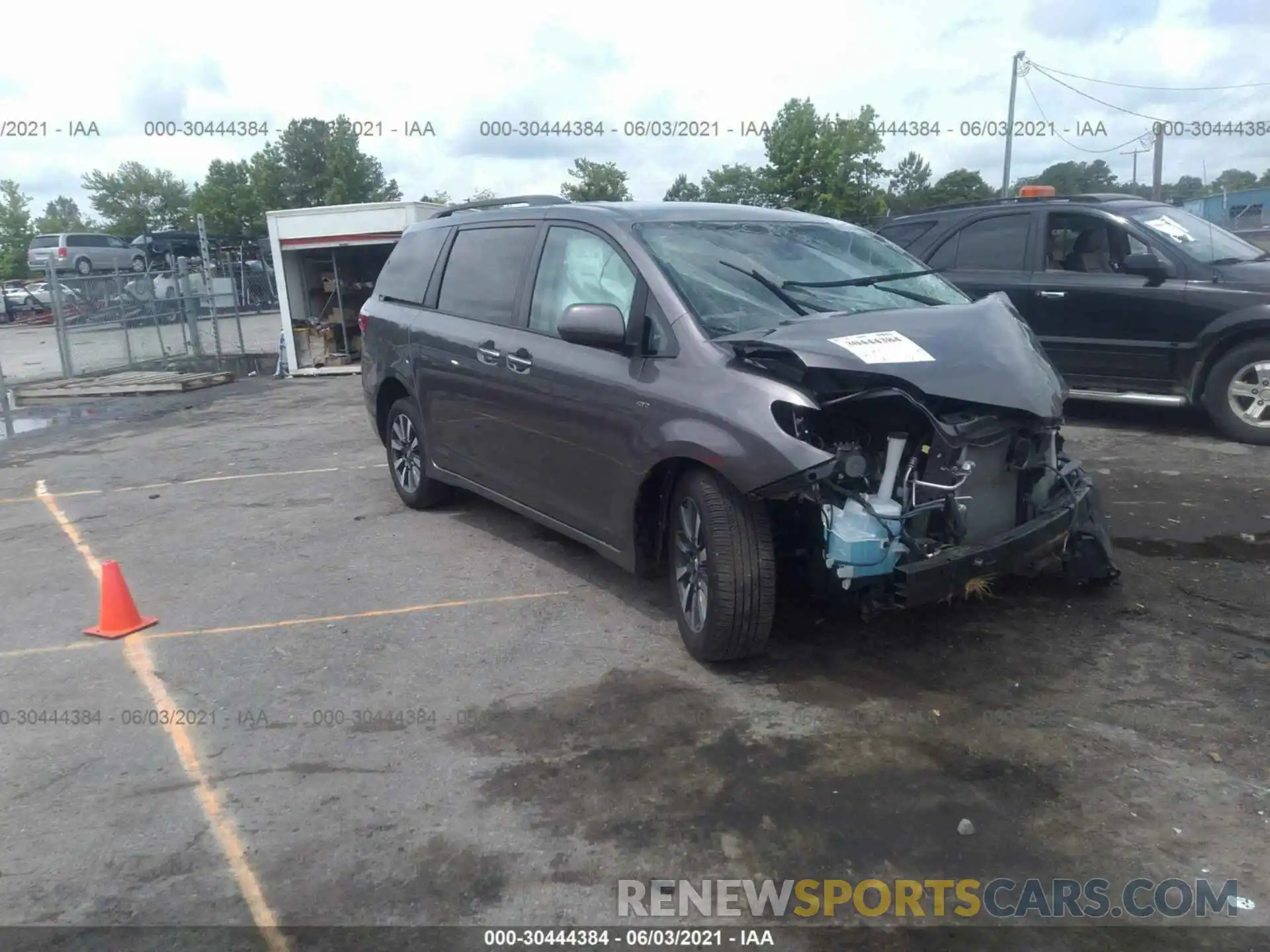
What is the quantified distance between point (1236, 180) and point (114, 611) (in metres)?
19.0

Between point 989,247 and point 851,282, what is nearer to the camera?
point 851,282

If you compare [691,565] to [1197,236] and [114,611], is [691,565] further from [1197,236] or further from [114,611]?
[1197,236]

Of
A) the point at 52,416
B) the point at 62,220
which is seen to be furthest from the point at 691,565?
the point at 62,220

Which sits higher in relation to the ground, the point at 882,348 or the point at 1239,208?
the point at 1239,208

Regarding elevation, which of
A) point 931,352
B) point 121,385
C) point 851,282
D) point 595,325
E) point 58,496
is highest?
point 851,282

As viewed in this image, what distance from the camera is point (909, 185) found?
111ft

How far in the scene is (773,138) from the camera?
29656 millimetres

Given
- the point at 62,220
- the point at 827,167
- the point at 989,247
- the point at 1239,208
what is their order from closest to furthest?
the point at 989,247
the point at 1239,208
the point at 827,167
the point at 62,220

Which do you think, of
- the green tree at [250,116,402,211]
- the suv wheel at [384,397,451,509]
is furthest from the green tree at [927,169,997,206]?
the green tree at [250,116,402,211]

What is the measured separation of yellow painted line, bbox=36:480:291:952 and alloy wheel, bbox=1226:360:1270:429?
7810 mm

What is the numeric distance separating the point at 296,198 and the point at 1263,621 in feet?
188

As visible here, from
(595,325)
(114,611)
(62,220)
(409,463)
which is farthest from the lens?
(62,220)

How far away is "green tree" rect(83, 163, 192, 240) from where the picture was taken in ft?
184

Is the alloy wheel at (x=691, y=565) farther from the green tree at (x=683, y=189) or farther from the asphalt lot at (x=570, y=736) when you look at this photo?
the green tree at (x=683, y=189)
